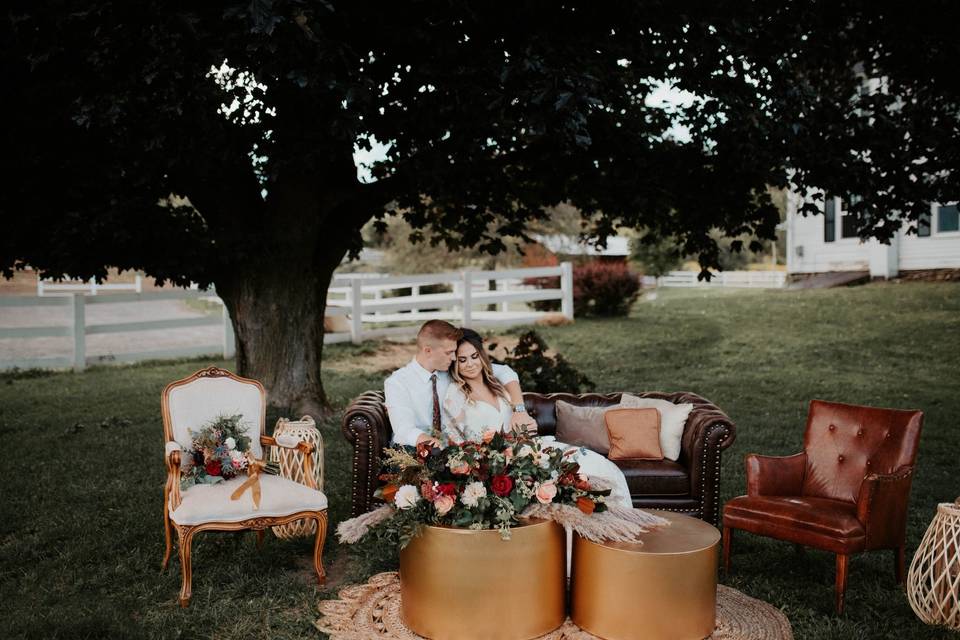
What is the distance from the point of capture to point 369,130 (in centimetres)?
759

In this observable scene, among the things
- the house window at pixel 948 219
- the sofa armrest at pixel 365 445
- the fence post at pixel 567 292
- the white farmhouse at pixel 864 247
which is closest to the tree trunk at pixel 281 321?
the sofa armrest at pixel 365 445

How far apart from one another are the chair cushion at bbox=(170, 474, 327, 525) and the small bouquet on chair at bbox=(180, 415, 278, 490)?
0.06m

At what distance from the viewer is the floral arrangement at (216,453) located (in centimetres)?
504

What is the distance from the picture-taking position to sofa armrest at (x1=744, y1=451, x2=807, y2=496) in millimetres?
5285

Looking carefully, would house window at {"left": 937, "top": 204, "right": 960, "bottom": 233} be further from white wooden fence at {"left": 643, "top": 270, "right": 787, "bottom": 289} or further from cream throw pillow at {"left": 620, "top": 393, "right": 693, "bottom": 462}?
cream throw pillow at {"left": 620, "top": 393, "right": 693, "bottom": 462}

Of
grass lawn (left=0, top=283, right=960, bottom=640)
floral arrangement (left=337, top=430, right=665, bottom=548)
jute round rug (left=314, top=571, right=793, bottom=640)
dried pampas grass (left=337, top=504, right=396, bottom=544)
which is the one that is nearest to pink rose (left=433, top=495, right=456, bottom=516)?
floral arrangement (left=337, top=430, right=665, bottom=548)

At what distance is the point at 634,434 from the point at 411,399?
5.73ft

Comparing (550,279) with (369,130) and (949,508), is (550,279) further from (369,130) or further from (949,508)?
(949,508)

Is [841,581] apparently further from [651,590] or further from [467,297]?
[467,297]

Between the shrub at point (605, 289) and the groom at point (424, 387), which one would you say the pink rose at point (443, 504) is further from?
the shrub at point (605, 289)

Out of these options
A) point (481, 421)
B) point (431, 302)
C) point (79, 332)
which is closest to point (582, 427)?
point (481, 421)

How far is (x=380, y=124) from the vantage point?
7.50 metres

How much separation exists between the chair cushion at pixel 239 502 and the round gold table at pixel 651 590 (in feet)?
5.69

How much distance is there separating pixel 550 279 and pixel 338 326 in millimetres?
7064
